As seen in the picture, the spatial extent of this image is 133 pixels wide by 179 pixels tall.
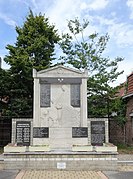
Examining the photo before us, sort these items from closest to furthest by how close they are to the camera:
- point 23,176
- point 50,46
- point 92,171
Answer: 1. point 23,176
2. point 92,171
3. point 50,46

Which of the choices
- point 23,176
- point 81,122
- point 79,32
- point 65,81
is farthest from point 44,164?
point 79,32

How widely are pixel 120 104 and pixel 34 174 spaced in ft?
33.3

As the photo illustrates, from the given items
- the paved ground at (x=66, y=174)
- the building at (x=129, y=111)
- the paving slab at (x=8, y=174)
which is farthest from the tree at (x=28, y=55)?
the paved ground at (x=66, y=174)

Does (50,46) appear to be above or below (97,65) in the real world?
above

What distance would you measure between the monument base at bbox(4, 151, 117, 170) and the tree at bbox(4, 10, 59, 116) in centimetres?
622

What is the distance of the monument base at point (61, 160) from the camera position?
9703mm

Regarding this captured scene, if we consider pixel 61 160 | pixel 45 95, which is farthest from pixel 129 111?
pixel 61 160

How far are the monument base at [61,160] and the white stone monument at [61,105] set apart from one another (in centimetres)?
254

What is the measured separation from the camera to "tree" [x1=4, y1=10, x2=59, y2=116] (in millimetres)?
16016

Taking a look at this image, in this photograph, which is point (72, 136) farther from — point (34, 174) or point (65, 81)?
point (34, 174)

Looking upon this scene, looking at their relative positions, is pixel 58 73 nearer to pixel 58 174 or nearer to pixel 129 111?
pixel 58 174

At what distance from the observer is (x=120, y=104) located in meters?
17.8

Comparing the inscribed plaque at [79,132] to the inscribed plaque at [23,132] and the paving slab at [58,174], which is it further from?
the paving slab at [58,174]

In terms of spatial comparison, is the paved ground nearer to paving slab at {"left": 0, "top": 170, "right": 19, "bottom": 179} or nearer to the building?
paving slab at {"left": 0, "top": 170, "right": 19, "bottom": 179}
